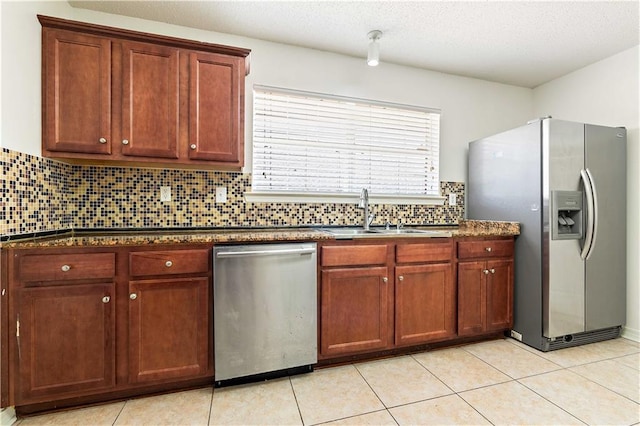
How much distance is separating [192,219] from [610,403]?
290 centimetres

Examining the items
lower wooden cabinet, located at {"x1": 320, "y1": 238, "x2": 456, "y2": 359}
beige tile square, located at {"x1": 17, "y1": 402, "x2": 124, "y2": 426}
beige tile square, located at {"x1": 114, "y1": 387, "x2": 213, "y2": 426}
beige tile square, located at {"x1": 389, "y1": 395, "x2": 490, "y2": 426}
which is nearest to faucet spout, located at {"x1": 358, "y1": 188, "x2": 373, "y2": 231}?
lower wooden cabinet, located at {"x1": 320, "y1": 238, "x2": 456, "y2": 359}

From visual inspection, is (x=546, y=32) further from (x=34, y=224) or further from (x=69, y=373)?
(x=69, y=373)

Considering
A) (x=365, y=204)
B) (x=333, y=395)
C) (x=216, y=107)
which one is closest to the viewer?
(x=333, y=395)

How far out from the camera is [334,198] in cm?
280

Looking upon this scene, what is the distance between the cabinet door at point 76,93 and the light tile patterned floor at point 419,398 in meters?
1.54

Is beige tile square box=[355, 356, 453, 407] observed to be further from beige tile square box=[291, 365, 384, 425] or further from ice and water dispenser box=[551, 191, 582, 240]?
ice and water dispenser box=[551, 191, 582, 240]

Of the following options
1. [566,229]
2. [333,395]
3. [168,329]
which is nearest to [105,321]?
[168,329]

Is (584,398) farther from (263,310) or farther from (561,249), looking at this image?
(263,310)

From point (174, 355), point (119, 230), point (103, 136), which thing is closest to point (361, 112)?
point (103, 136)

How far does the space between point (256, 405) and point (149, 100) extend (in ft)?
6.45

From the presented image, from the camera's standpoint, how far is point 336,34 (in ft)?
8.21

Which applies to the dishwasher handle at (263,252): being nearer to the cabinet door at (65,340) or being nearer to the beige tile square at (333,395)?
the cabinet door at (65,340)

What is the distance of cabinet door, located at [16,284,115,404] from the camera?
1.61 metres

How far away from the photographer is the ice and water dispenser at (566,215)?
240 cm
